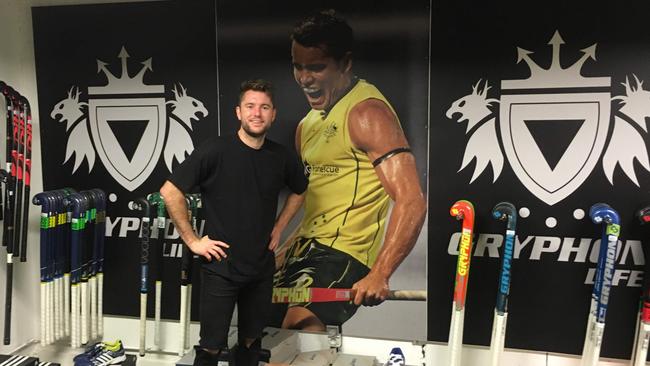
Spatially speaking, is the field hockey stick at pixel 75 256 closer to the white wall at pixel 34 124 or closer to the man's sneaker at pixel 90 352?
the man's sneaker at pixel 90 352

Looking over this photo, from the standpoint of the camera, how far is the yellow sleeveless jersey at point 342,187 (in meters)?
3.06

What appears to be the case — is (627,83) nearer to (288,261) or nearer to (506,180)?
(506,180)

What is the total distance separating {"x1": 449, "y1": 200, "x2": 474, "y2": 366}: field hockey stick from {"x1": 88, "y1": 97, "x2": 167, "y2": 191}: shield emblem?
6.55ft

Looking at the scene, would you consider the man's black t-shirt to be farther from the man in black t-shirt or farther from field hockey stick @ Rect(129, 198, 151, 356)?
field hockey stick @ Rect(129, 198, 151, 356)

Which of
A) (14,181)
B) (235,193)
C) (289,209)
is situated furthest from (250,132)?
(14,181)

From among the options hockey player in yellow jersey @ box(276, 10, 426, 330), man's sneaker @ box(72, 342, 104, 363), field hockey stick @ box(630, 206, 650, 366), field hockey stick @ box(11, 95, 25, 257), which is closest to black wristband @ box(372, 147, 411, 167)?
hockey player in yellow jersey @ box(276, 10, 426, 330)

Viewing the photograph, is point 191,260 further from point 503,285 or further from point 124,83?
point 503,285

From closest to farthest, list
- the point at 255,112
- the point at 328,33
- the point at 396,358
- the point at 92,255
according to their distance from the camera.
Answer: the point at 255,112 < the point at 396,358 < the point at 328,33 < the point at 92,255

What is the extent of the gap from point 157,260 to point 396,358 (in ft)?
5.35

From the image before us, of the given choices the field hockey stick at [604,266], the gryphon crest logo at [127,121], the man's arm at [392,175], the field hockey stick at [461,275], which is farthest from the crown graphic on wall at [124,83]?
the field hockey stick at [604,266]

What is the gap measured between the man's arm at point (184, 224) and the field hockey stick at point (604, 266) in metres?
1.99

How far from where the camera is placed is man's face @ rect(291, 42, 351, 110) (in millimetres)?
3055

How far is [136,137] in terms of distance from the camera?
132 inches

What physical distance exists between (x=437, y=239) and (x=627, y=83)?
137 cm
